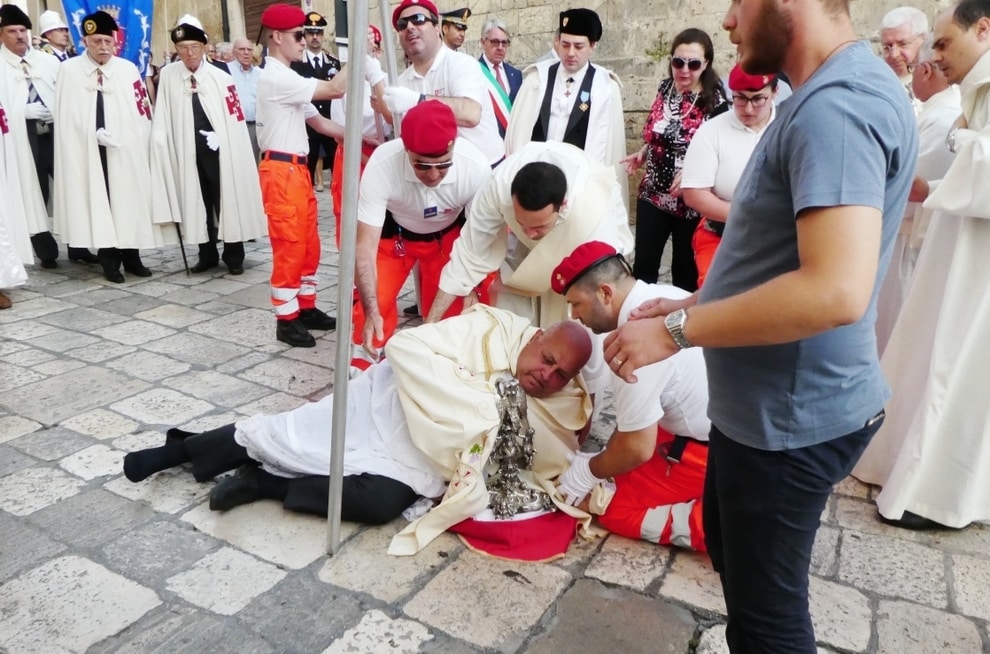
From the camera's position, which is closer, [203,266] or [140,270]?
[140,270]

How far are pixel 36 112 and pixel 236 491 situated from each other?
5.15 metres

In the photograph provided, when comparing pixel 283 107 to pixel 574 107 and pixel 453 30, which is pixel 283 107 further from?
pixel 453 30

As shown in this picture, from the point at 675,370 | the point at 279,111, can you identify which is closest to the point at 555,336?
the point at 675,370

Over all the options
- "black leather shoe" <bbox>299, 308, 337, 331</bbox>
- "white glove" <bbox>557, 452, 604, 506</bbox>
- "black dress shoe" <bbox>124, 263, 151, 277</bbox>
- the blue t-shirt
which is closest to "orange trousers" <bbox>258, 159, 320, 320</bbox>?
"black leather shoe" <bbox>299, 308, 337, 331</bbox>

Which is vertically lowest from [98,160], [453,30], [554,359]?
[554,359]

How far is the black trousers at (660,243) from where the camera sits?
4430 mm

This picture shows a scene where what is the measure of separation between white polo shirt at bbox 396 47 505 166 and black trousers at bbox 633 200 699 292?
1.02 m

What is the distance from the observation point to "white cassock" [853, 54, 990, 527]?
2613 millimetres

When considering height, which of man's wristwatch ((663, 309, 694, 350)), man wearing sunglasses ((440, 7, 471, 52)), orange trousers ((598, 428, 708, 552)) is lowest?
orange trousers ((598, 428, 708, 552))

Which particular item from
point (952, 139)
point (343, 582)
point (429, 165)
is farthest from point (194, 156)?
point (952, 139)

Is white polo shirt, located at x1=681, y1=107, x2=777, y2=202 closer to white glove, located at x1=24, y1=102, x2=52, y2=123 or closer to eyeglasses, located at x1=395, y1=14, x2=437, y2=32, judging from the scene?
eyeglasses, located at x1=395, y1=14, x2=437, y2=32

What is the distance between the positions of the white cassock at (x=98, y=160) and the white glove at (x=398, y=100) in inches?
138

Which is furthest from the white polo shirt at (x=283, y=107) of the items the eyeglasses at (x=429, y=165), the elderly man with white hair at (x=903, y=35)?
the elderly man with white hair at (x=903, y=35)

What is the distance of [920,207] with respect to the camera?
3.07 metres
